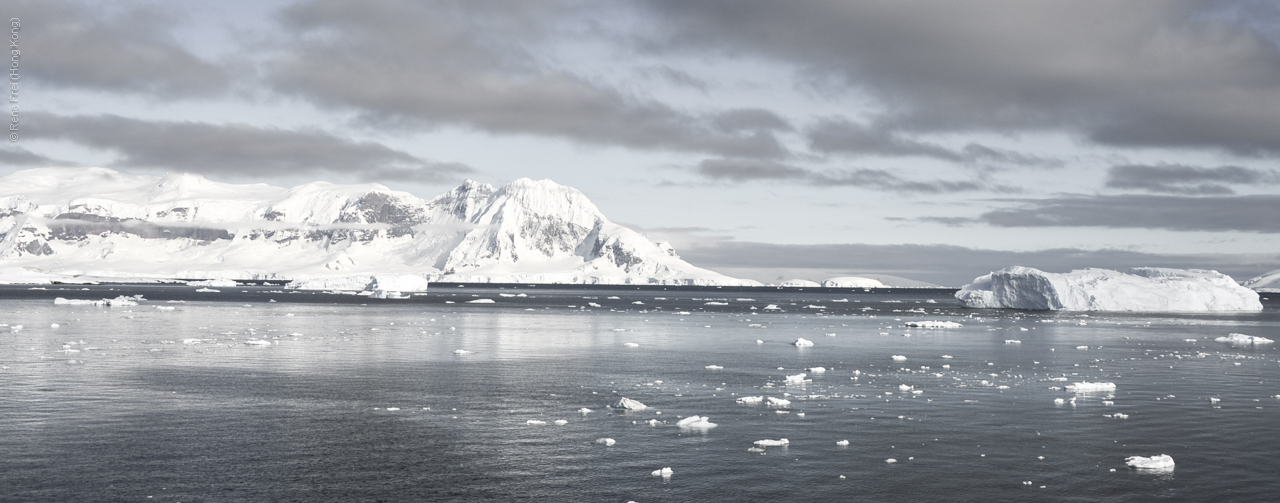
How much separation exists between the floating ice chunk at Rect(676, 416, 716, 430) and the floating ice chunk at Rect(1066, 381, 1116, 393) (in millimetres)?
14300

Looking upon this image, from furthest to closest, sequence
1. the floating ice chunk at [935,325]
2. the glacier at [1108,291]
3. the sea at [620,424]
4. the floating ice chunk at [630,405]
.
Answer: the glacier at [1108,291] → the floating ice chunk at [935,325] → the floating ice chunk at [630,405] → the sea at [620,424]

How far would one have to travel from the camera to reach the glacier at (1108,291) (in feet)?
301

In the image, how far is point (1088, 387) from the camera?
98.3 ft

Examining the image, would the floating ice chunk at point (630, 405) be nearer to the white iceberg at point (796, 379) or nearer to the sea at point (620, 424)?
the sea at point (620, 424)

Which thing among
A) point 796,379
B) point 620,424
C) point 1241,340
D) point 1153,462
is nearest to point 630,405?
point 620,424

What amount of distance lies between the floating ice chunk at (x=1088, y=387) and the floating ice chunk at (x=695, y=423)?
46.9ft

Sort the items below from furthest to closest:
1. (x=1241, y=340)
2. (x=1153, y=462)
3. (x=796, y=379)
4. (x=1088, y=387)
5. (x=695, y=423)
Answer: (x=1241, y=340) < (x=796, y=379) < (x=1088, y=387) < (x=695, y=423) < (x=1153, y=462)

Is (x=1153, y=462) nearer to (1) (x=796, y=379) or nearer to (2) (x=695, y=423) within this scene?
(2) (x=695, y=423)

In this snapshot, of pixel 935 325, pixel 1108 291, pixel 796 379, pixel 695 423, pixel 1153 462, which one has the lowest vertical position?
pixel 1153 462

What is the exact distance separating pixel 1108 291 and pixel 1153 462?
83134 mm

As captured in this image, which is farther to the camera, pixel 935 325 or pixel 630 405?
pixel 935 325

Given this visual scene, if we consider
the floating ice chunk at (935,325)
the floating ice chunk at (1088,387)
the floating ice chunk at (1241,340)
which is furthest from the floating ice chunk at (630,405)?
the floating ice chunk at (935,325)

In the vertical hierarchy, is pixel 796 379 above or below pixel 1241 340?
below

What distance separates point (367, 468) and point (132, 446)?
544 centimetres
